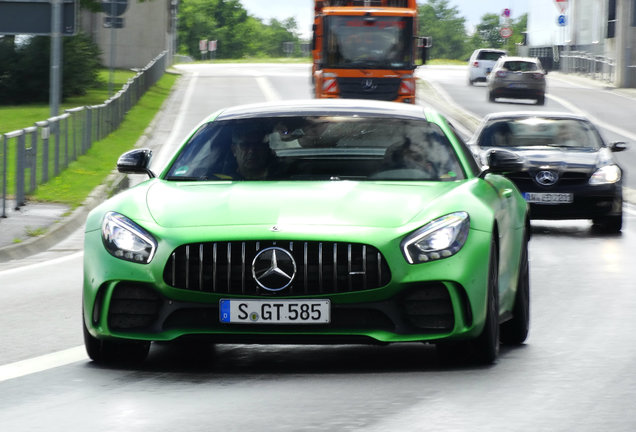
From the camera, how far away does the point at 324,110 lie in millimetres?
8891

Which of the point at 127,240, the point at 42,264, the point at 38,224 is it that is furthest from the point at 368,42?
the point at 127,240

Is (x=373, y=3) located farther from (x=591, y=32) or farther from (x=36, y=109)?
(x=591, y=32)

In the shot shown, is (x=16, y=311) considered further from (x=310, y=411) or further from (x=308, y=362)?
(x=310, y=411)

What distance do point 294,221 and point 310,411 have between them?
1192mm

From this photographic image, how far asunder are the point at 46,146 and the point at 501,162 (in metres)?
15.8

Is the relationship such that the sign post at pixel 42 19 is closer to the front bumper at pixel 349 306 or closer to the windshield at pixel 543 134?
the windshield at pixel 543 134

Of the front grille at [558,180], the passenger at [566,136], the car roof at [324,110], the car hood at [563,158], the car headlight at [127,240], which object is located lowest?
the front grille at [558,180]

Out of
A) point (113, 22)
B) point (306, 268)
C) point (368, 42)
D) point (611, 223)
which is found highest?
point (113, 22)

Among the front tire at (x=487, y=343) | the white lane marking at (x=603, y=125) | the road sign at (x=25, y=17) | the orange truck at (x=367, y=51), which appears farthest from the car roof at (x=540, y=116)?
the white lane marking at (x=603, y=125)

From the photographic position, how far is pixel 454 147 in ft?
28.3

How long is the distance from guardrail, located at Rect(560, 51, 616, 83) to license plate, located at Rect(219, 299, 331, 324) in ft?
220

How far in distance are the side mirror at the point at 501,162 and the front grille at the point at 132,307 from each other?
2308 millimetres

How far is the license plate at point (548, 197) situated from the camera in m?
17.5

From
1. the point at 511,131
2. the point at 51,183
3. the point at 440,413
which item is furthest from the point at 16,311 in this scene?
the point at 51,183
